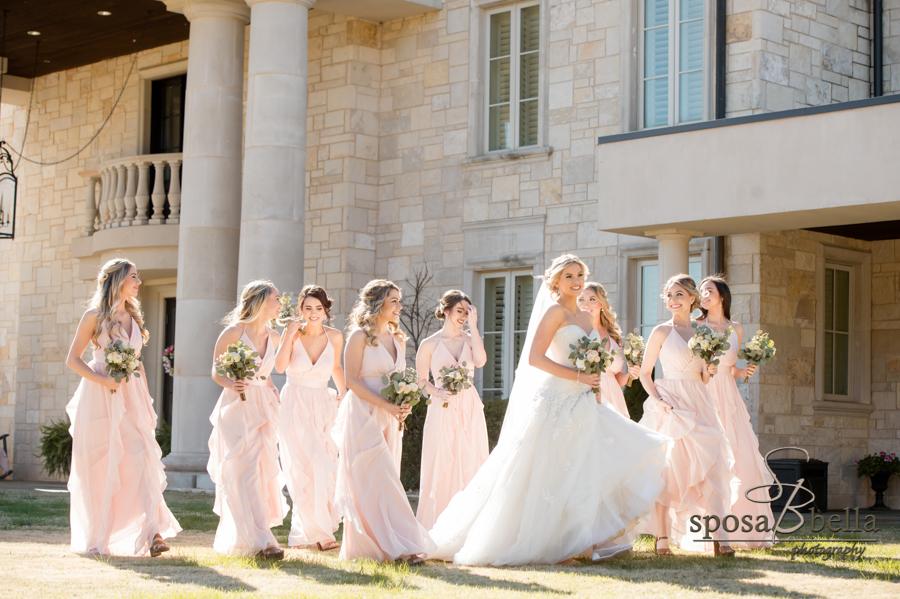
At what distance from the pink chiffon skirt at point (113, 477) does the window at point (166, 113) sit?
1326 cm

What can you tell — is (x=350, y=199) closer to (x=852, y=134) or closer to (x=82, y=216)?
(x=82, y=216)

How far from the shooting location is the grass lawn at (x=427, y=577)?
6324 mm

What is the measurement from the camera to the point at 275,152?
15.1 meters

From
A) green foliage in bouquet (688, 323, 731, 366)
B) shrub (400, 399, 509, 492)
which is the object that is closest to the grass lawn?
green foliage in bouquet (688, 323, 731, 366)

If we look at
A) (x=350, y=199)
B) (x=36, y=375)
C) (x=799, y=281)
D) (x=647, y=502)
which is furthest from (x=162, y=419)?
(x=647, y=502)

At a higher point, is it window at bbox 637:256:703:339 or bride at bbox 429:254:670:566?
window at bbox 637:256:703:339

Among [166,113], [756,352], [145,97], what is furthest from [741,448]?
[145,97]

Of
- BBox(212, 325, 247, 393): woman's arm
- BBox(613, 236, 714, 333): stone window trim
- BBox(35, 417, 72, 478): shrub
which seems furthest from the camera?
BBox(35, 417, 72, 478): shrub

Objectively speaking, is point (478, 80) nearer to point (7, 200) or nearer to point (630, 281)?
point (630, 281)

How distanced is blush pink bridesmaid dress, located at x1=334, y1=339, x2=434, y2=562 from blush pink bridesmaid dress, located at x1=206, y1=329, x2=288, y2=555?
62 centimetres

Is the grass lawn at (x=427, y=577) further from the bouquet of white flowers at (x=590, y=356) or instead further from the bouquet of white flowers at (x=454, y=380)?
the bouquet of white flowers at (x=454, y=380)

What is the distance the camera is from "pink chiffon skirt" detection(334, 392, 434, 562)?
7684 millimetres

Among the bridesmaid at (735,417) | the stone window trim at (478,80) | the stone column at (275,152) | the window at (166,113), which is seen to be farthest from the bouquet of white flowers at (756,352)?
the window at (166,113)

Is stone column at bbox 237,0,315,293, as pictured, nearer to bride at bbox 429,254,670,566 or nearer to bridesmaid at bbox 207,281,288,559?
bridesmaid at bbox 207,281,288,559
